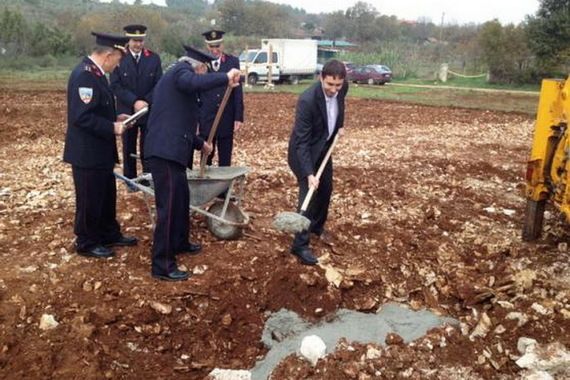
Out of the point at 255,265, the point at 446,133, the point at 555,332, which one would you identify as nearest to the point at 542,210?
the point at 555,332

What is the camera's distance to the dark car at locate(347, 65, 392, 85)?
98.0 feet

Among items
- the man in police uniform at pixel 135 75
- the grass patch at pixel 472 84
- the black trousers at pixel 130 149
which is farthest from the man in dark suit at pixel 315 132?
the grass patch at pixel 472 84

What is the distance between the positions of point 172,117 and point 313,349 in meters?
2.02

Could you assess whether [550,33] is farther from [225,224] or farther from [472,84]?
[225,224]

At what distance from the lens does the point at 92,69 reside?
421 cm

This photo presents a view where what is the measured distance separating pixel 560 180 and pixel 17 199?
5591 mm

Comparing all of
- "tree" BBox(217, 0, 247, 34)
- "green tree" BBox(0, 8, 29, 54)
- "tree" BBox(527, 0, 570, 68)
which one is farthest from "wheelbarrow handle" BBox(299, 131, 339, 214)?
"tree" BBox(217, 0, 247, 34)

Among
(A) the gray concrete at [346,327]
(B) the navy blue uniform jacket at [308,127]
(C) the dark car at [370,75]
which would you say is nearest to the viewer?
(A) the gray concrete at [346,327]

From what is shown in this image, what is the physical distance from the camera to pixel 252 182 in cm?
719

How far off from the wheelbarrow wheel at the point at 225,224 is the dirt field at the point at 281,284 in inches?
5.1

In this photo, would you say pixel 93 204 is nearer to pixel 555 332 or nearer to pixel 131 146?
pixel 131 146

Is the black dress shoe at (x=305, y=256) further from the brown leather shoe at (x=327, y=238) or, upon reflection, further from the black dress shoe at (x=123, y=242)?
the black dress shoe at (x=123, y=242)

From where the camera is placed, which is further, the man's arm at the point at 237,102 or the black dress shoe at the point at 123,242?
the man's arm at the point at 237,102

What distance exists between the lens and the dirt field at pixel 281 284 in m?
3.53
